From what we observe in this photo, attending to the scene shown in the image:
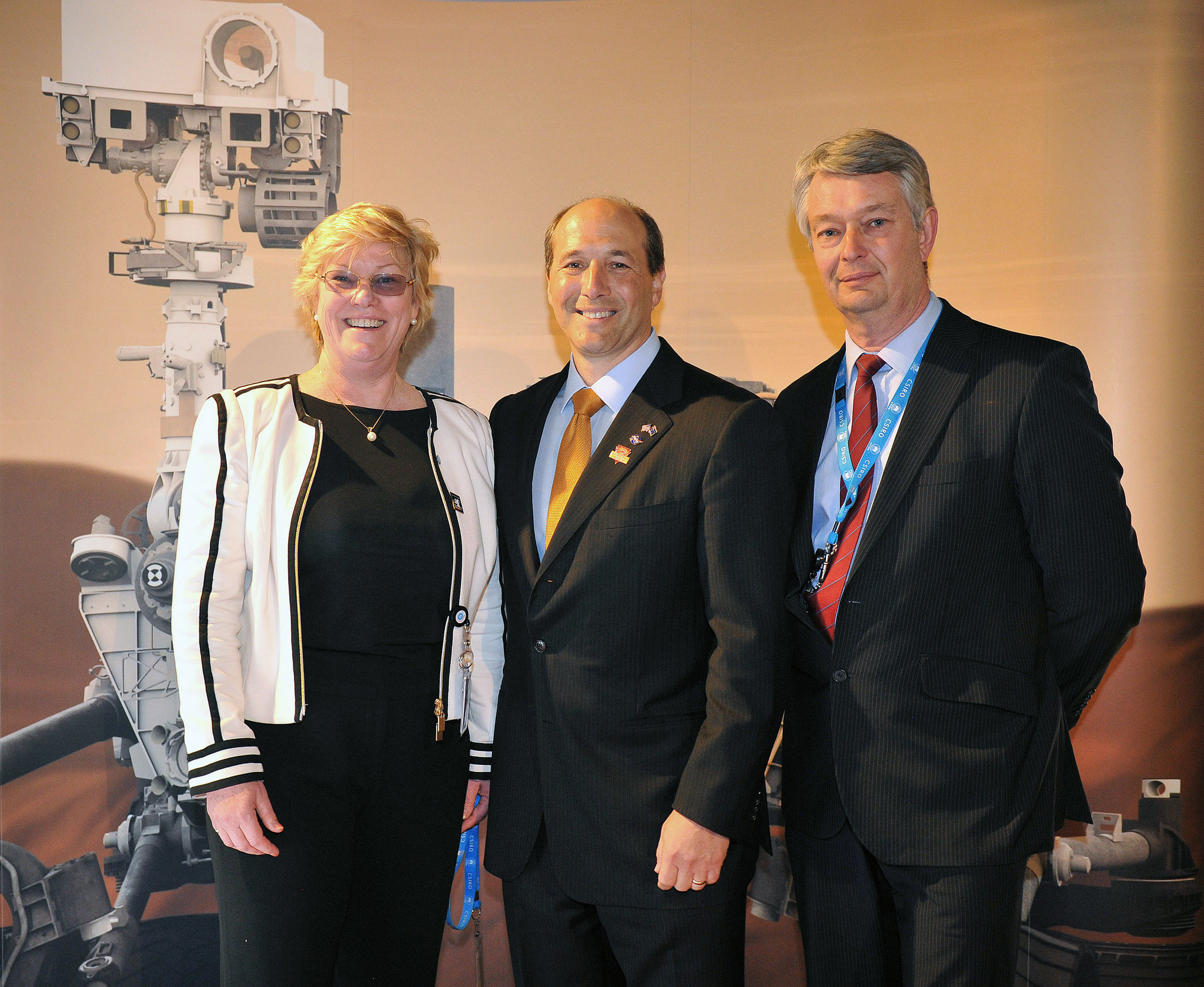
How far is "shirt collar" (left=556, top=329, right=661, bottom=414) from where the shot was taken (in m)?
2.12

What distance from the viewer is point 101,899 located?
3248mm

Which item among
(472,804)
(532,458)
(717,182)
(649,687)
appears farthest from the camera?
(717,182)

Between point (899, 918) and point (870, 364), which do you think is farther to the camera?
point (870, 364)

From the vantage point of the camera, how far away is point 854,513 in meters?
1.97

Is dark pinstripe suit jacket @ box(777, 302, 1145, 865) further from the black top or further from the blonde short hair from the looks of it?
the blonde short hair

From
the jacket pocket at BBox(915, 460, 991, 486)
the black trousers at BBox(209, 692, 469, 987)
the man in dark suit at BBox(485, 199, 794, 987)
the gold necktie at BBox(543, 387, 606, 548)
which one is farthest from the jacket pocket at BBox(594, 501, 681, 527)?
the black trousers at BBox(209, 692, 469, 987)

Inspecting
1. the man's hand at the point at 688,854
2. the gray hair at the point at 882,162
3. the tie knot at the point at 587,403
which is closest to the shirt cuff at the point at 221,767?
the man's hand at the point at 688,854

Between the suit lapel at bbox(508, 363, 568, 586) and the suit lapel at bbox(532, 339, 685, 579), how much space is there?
59 millimetres

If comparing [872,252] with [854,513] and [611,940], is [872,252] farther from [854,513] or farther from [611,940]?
[611,940]

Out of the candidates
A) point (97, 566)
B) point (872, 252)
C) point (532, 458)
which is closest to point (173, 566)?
point (97, 566)

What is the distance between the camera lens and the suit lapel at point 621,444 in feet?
6.49

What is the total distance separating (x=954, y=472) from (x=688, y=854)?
3.09 ft

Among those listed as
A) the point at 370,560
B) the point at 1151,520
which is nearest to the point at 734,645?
the point at 370,560

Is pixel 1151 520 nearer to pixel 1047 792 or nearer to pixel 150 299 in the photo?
pixel 1047 792
